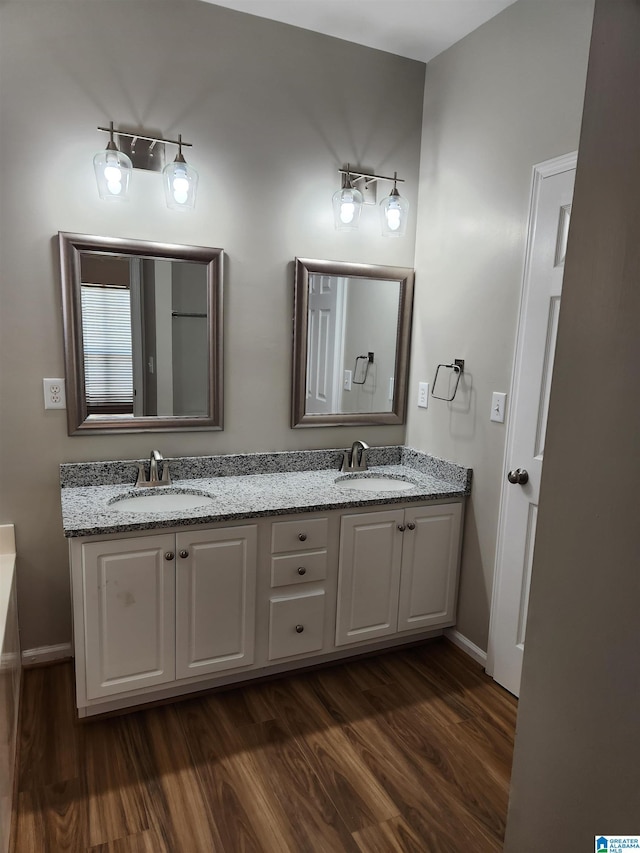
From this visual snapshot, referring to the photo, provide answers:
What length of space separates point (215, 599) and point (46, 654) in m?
0.87

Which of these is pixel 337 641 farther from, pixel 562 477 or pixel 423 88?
pixel 423 88

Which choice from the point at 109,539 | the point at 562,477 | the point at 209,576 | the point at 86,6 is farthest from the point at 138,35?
the point at 562,477

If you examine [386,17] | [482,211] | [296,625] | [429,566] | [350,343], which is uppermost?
[386,17]

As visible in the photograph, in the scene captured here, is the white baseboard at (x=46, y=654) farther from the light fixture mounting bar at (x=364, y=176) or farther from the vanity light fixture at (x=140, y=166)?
the light fixture mounting bar at (x=364, y=176)

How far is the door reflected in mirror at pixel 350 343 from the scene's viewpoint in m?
2.67

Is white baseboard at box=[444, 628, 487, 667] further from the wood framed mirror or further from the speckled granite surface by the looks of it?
the wood framed mirror

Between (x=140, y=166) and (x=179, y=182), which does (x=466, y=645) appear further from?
(x=140, y=166)

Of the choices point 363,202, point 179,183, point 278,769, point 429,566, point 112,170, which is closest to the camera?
point 278,769

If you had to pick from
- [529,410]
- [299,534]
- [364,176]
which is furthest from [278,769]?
[364,176]

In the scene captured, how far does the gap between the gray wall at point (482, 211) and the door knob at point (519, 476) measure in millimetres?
118

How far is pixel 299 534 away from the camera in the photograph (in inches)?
89.4

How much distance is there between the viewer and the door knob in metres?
2.26

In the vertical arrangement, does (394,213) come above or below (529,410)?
above

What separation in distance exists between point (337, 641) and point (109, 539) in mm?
1072
